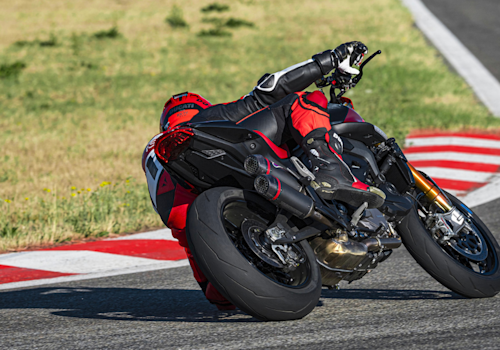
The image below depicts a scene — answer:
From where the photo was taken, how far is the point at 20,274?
5062mm

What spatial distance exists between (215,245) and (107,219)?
3.60 metres

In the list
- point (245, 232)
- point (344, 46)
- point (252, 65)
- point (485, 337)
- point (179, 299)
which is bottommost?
point (252, 65)

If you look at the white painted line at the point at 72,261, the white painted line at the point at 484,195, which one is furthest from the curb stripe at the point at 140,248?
the white painted line at the point at 484,195

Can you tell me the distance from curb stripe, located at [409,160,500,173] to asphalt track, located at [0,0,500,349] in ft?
12.3

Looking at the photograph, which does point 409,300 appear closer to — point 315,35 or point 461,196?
point 461,196

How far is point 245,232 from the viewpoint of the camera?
3.30 m

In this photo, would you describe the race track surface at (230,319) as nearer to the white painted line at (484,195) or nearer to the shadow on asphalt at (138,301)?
the shadow on asphalt at (138,301)

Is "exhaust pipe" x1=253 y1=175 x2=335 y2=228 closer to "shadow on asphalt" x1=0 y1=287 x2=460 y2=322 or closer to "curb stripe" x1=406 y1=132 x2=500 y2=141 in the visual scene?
"shadow on asphalt" x1=0 y1=287 x2=460 y2=322

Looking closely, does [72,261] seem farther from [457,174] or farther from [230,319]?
[457,174]

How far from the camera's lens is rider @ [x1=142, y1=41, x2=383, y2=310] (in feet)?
11.5

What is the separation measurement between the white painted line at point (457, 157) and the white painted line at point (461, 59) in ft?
9.47

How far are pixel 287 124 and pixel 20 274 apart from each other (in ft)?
8.73

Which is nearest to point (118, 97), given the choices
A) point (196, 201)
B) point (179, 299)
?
point (179, 299)

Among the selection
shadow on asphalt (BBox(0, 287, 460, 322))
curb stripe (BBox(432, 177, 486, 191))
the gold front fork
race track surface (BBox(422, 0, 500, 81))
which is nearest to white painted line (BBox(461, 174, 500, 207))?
curb stripe (BBox(432, 177, 486, 191))
